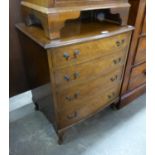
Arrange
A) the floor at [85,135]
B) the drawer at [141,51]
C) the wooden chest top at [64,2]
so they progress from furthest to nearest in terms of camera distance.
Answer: the drawer at [141,51] → the floor at [85,135] → the wooden chest top at [64,2]

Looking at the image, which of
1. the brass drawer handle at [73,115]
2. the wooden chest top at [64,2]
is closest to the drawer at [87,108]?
the brass drawer handle at [73,115]

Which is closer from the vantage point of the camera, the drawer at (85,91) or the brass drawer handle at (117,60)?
the drawer at (85,91)

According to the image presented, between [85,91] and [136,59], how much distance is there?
0.63m

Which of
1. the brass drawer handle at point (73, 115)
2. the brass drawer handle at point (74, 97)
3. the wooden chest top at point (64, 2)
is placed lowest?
the brass drawer handle at point (73, 115)

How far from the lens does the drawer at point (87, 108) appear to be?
3.98 ft

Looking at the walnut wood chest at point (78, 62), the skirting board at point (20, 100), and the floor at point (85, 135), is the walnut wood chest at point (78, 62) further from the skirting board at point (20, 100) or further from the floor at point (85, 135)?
the skirting board at point (20, 100)

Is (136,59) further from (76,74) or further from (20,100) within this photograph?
(20,100)

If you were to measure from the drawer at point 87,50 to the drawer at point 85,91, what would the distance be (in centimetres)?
21

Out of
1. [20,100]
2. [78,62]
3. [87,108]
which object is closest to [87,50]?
[78,62]

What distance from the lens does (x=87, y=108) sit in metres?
1.34

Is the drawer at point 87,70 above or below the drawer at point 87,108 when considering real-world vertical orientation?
above

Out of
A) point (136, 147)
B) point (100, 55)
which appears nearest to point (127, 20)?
point (100, 55)

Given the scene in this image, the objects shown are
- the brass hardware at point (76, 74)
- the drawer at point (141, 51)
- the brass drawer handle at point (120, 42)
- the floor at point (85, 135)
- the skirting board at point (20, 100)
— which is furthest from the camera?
the skirting board at point (20, 100)

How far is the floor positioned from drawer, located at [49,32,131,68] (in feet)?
2.40
